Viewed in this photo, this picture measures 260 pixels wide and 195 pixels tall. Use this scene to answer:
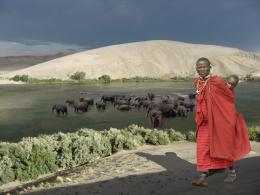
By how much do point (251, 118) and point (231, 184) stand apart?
21.9 meters

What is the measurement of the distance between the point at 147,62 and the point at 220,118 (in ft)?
411

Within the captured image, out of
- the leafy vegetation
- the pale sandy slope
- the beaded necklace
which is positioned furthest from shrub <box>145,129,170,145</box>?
the pale sandy slope

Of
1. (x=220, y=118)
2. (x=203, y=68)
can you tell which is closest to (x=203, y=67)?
(x=203, y=68)

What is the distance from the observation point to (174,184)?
929 centimetres

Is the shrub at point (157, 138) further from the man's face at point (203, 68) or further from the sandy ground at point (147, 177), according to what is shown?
the man's face at point (203, 68)

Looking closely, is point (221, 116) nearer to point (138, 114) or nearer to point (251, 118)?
point (251, 118)

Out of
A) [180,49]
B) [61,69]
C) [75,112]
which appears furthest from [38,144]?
[180,49]

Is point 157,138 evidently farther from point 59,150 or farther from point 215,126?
point 215,126

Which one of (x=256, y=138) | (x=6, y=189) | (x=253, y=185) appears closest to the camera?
(x=253, y=185)

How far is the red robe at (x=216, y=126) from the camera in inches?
332

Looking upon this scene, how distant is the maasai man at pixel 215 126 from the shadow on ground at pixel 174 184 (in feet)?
1.03

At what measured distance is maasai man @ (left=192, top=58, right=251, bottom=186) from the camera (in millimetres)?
8445

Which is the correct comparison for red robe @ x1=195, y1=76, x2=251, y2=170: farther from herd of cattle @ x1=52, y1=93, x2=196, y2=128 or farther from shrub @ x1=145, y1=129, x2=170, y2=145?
herd of cattle @ x1=52, y1=93, x2=196, y2=128

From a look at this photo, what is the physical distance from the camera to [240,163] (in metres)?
10.7
